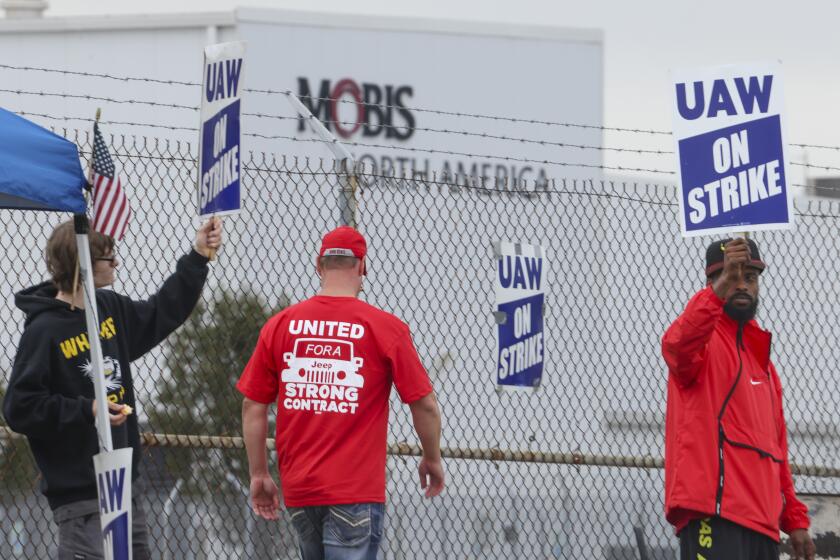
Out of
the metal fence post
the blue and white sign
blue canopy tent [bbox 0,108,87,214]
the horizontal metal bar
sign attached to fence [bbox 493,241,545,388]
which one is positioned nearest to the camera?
the blue and white sign

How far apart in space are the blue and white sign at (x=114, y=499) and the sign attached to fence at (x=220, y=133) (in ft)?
3.50

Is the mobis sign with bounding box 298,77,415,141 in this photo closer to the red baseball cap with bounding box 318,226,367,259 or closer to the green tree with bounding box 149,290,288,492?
the green tree with bounding box 149,290,288,492

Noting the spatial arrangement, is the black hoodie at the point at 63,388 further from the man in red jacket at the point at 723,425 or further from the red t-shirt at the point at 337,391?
the man in red jacket at the point at 723,425

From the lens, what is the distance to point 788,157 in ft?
17.9

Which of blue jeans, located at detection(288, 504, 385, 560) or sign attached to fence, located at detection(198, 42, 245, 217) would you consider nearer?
blue jeans, located at detection(288, 504, 385, 560)

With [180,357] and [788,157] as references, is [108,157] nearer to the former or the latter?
[788,157]

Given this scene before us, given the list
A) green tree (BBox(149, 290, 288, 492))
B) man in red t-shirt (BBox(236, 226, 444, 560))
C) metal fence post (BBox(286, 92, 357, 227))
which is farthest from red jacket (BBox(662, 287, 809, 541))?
green tree (BBox(149, 290, 288, 492))

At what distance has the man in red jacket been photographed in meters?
5.06

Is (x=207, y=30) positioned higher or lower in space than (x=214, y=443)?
higher

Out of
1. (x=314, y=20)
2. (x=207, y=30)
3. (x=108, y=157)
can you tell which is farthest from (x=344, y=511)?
(x=314, y=20)

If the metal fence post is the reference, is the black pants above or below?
below

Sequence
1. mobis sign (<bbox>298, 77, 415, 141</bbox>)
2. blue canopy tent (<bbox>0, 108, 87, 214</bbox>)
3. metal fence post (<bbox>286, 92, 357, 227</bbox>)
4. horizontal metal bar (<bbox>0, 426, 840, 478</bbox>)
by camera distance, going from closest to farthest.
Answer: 1. blue canopy tent (<bbox>0, 108, 87, 214</bbox>)
2. horizontal metal bar (<bbox>0, 426, 840, 478</bbox>)
3. metal fence post (<bbox>286, 92, 357, 227</bbox>)
4. mobis sign (<bbox>298, 77, 415, 141</bbox>)

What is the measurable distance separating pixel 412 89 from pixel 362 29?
149cm

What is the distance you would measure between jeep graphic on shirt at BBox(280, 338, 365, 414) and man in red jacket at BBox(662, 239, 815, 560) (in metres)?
1.14
